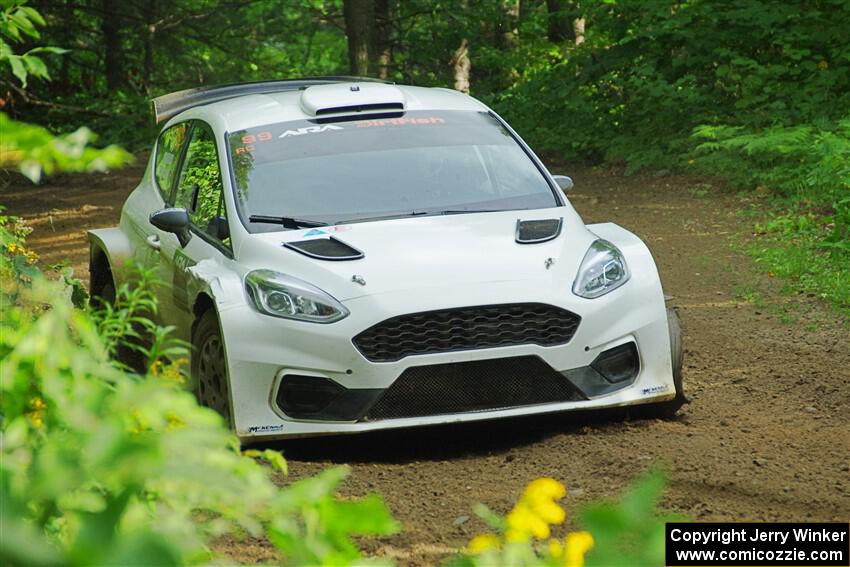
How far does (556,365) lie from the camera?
18.4 feet

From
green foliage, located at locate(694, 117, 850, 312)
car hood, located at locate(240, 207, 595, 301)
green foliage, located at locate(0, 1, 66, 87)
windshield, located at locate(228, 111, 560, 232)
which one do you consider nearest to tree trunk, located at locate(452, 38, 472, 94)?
green foliage, located at locate(694, 117, 850, 312)

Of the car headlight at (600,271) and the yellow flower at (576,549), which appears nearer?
the yellow flower at (576,549)

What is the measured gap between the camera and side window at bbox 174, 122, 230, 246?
664 cm

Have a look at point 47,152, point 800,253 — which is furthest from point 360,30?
point 47,152

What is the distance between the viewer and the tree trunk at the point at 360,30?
19.1 meters

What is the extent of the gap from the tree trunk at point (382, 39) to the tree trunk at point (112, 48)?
193 inches

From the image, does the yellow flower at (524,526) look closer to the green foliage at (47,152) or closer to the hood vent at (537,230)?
the green foliage at (47,152)

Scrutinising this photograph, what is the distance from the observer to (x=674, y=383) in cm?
600

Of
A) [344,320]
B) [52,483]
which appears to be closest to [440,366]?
[344,320]

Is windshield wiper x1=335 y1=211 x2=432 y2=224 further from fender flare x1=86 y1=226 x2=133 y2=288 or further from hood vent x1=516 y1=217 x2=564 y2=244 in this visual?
fender flare x1=86 y1=226 x2=133 y2=288

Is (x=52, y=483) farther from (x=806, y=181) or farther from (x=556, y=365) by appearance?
(x=806, y=181)

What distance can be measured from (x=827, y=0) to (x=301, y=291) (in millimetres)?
11735

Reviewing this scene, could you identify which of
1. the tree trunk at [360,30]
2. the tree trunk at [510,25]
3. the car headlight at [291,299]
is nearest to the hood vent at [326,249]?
the car headlight at [291,299]

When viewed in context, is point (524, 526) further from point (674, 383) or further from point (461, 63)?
point (461, 63)
